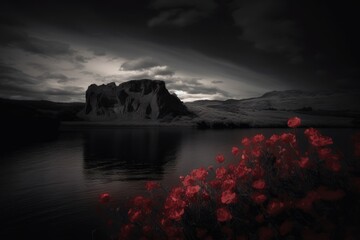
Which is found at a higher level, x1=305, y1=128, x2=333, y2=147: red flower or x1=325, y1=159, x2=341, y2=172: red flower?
x1=305, y1=128, x2=333, y2=147: red flower

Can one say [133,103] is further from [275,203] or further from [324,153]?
[275,203]

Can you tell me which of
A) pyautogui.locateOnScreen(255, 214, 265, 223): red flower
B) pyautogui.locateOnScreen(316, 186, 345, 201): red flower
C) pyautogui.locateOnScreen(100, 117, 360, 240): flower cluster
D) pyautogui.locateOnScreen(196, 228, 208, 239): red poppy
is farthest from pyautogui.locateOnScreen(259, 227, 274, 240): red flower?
pyautogui.locateOnScreen(196, 228, 208, 239): red poppy

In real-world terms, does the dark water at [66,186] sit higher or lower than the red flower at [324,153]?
lower

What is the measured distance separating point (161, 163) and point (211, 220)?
24.0 m

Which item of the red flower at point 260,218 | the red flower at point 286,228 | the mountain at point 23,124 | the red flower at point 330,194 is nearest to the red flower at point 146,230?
the red flower at point 260,218

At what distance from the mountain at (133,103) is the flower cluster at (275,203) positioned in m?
123

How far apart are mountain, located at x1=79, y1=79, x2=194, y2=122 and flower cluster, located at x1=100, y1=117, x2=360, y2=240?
4833 inches

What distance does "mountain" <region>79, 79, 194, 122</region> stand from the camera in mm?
135750

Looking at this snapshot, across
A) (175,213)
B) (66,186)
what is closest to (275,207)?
(175,213)

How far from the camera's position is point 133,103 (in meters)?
146

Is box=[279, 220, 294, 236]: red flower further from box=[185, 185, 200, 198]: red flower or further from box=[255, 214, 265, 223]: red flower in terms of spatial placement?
box=[185, 185, 200, 198]: red flower

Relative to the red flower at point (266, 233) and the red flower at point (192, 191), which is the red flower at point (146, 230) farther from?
the red flower at point (266, 233)

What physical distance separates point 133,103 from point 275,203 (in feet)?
469

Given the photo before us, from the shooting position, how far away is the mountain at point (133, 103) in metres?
136
